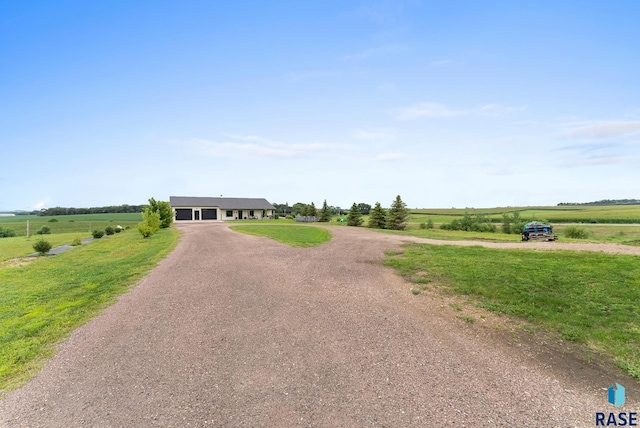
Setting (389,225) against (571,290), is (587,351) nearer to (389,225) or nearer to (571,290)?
(571,290)

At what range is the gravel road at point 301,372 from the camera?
3.44 meters

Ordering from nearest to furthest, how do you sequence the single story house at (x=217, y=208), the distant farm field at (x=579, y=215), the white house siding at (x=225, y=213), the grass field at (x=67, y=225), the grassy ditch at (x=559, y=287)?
the grassy ditch at (x=559, y=287)
the distant farm field at (x=579, y=215)
the single story house at (x=217, y=208)
the white house siding at (x=225, y=213)
the grass field at (x=67, y=225)

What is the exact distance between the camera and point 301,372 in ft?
14.0

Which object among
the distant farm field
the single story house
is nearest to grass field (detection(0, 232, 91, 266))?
the single story house

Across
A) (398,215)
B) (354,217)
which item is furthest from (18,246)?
(398,215)

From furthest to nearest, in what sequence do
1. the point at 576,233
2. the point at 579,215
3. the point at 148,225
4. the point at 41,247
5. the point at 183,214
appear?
the point at 579,215 → the point at 183,214 → the point at 576,233 → the point at 148,225 → the point at 41,247

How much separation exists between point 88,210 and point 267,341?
154 meters

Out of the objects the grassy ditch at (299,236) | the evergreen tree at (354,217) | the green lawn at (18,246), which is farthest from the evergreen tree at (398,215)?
the green lawn at (18,246)

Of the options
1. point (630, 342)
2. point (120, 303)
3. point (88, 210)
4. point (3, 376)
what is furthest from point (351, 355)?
point (88, 210)

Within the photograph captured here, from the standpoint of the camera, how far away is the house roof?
5595 cm

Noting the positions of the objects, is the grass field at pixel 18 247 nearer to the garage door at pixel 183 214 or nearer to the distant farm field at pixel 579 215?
the garage door at pixel 183 214

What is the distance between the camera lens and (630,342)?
5.18 m

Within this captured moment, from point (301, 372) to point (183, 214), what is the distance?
56712mm

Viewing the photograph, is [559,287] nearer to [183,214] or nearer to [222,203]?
[183,214]
